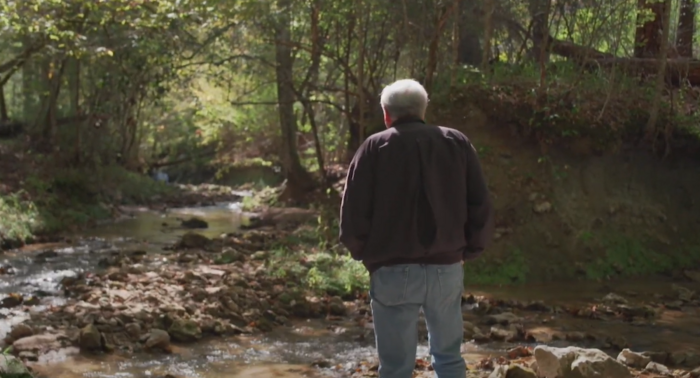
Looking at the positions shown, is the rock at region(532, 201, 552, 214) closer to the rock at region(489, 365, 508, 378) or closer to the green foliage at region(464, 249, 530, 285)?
the green foliage at region(464, 249, 530, 285)

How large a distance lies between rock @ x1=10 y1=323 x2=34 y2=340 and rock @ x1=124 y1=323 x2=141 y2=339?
0.89 metres

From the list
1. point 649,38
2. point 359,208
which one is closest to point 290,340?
point 359,208

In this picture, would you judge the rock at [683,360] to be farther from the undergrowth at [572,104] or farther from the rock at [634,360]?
the undergrowth at [572,104]

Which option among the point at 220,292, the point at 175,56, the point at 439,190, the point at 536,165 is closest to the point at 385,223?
the point at 439,190

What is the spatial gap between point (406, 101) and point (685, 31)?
10957mm

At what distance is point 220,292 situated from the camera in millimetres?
9547

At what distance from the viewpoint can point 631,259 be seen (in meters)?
11.7

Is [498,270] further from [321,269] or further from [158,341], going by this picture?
[158,341]

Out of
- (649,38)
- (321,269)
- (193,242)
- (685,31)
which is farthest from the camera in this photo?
(193,242)

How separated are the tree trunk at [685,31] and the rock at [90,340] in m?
10.6

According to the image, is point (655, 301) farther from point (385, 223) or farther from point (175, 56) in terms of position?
point (175, 56)

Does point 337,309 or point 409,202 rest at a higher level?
point 409,202

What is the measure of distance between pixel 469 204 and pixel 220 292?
600 cm

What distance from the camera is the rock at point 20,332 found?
7445 mm
